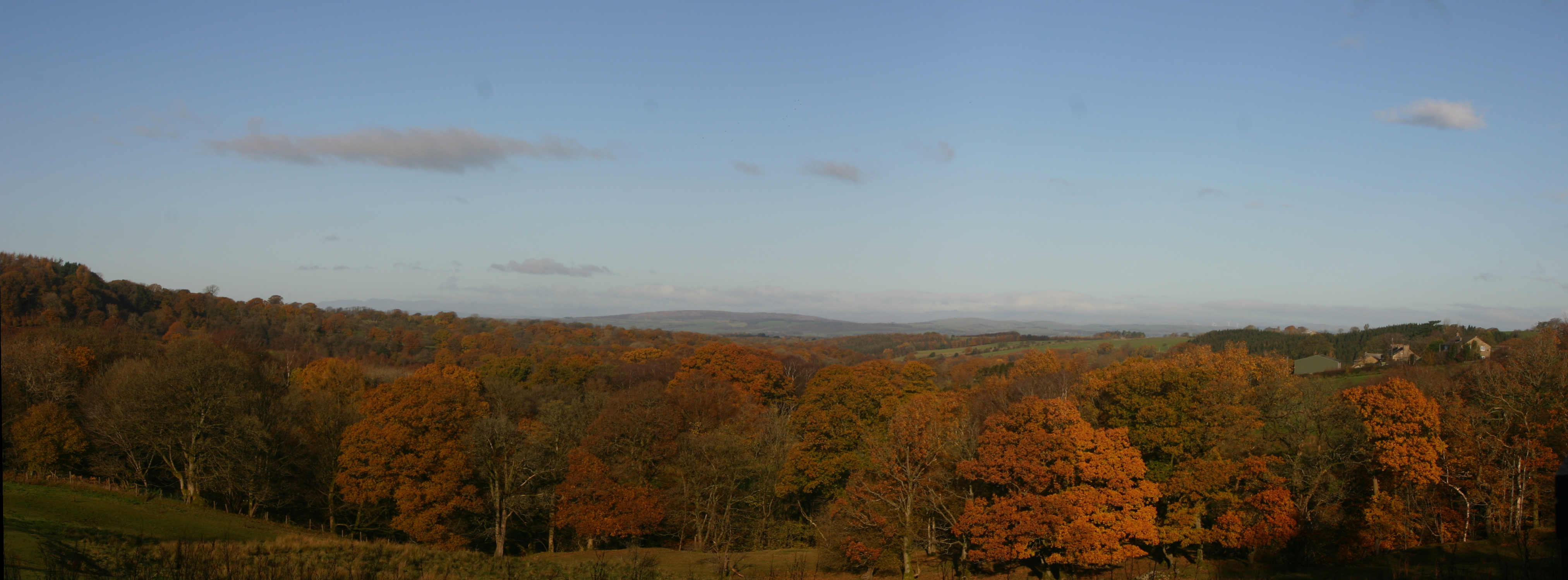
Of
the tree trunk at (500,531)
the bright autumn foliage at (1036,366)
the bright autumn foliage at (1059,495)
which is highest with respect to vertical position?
the bright autumn foliage at (1036,366)

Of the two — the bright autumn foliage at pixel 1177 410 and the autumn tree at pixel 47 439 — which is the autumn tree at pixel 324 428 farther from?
the bright autumn foliage at pixel 1177 410

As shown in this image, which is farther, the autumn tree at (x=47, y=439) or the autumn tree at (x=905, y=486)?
the autumn tree at (x=47, y=439)

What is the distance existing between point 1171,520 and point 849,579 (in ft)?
44.7

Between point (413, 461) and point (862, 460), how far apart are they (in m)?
22.0

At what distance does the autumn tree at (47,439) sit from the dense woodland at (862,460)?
12 centimetres

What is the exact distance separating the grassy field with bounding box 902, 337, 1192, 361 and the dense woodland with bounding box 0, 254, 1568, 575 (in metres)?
75.2

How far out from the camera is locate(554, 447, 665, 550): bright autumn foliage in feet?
119

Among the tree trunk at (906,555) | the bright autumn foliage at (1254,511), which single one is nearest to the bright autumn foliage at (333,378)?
the tree trunk at (906,555)

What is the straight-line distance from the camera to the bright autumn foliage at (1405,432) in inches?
1313

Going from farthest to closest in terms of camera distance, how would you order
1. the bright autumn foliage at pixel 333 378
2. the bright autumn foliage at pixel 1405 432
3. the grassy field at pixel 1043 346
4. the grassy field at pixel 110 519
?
1. the grassy field at pixel 1043 346
2. the bright autumn foliage at pixel 333 378
3. the bright autumn foliage at pixel 1405 432
4. the grassy field at pixel 110 519

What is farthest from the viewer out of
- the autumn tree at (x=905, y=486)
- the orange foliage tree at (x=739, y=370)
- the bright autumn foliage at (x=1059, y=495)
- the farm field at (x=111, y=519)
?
the orange foliage tree at (x=739, y=370)

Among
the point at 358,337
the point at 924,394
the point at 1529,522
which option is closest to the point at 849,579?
the point at 924,394

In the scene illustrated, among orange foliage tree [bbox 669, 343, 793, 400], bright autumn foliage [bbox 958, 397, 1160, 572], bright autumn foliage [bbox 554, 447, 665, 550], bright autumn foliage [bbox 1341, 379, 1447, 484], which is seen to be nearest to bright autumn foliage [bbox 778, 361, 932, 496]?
bright autumn foliage [bbox 554, 447, 665, 550]

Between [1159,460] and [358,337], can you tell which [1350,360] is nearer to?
[1159,460]
